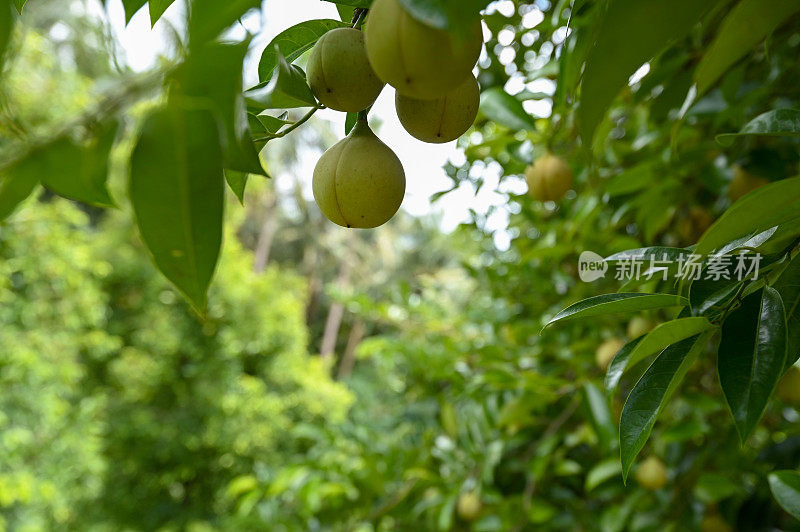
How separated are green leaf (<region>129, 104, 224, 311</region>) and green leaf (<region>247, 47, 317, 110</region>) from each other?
0.07m

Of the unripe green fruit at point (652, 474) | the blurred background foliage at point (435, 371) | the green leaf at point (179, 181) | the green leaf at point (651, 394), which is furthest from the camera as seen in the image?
the unripe green fruit at point (652, 474)

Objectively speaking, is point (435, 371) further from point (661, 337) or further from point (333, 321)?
point (333, 321)

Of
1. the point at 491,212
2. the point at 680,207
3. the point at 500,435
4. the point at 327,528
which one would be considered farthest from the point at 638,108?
the point at 327,528

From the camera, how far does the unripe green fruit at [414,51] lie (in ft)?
0.60

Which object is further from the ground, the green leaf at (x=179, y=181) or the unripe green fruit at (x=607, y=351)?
the green leaf at (x=179, y=181)

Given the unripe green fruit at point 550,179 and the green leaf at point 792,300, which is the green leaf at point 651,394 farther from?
the unripe green fruit at point 550,179

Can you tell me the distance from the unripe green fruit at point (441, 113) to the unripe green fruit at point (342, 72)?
0.02 m

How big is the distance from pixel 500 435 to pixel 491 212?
0.35 m

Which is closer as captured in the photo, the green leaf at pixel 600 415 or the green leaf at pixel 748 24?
the green leaf at pixel 748 24

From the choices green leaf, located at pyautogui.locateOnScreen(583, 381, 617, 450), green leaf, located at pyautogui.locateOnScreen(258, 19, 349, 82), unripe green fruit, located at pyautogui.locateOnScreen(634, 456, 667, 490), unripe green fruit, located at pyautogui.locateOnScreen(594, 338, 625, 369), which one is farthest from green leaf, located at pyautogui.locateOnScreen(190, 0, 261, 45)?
unripe green fruit, located at pyautogui.locateOnScreen(634, 456, 667, 490)

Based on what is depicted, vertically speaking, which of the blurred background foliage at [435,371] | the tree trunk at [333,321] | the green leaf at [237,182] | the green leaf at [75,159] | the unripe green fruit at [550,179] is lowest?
the tree trunk at [333,321]

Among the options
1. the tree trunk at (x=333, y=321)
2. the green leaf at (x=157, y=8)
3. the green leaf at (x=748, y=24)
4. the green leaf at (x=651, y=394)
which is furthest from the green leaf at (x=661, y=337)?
the tree trunk at (x=333, y=321)

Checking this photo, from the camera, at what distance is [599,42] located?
15 cm

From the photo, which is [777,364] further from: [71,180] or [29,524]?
[29,524]
